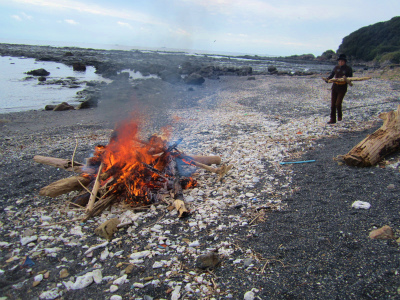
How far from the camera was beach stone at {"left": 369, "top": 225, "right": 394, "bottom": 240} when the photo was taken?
3502 millimetres

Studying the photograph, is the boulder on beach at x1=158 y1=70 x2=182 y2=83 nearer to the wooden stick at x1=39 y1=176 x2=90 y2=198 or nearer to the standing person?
the standing person

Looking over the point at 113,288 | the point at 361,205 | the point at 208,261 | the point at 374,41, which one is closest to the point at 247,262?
the point at 208,261

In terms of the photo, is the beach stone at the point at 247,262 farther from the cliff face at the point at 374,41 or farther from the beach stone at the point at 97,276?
the cliff face at the point at 374,41

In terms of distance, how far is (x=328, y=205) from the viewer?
15.2ft

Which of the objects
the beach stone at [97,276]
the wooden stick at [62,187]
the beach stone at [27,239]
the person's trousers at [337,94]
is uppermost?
the person's trousers at [337,94]

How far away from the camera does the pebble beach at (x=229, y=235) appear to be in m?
3.11

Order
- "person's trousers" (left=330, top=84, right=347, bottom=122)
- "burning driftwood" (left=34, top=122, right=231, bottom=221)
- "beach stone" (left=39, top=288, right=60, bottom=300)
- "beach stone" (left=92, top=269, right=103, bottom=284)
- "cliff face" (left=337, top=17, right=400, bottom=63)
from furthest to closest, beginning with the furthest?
"cliff face" (left=337, top=17, right=400, bottom=63) < "person's trousers" (left=330, top=84, right=347, bottom=122) < "burning driftwood" (left=34, top=122, right=231, bottom=221) < "beach stone" (left=92, top=269, right=103, bottom=284) < "beach stone" (left=39, top=288, right=60, bottom=300)

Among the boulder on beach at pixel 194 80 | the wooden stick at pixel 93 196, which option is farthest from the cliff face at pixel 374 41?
the wooden stick at pixel 93 196

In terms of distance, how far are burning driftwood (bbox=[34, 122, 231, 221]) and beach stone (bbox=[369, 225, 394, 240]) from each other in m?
2.97

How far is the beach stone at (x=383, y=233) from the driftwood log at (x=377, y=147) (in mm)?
2646

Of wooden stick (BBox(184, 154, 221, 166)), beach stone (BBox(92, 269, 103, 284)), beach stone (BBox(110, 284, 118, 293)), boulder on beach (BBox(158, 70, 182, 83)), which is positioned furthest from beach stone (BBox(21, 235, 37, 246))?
boulder on beach (BBox(158, 70, 182, 83))

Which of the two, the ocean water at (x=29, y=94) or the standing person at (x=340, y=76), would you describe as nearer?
the standing person at (x=340, y=76)

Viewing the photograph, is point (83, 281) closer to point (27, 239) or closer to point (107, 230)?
point (107, 230)

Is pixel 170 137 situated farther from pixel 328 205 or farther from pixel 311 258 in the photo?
pixel 311 258
